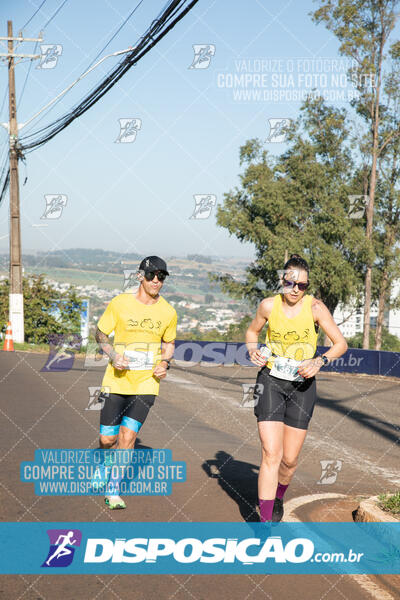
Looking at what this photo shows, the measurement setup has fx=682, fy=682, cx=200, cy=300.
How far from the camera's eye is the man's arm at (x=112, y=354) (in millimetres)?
5316

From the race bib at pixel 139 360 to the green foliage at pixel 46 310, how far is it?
2423cm

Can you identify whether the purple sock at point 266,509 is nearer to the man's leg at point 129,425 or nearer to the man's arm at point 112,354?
the man's leg at point 129,425

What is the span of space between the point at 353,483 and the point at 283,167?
40389mm

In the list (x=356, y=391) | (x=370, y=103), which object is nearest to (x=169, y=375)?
(x=356, y=391)

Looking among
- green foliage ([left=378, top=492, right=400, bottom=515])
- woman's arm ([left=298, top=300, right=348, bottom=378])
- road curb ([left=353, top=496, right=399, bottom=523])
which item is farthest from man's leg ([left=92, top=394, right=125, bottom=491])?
green foliage ([left=378, top=492, right=400, bottom=515])

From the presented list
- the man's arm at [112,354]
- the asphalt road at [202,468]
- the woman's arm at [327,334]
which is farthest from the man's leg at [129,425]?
the woman's arm at [327,334]

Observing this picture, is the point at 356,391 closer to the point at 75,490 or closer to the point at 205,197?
the point at 205,197

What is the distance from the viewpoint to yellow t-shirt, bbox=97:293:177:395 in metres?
5.45

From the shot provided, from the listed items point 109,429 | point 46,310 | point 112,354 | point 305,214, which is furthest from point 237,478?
point 305,214

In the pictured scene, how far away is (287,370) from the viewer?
16.8 ft

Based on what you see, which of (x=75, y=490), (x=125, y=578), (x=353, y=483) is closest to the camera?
(x=125, y=578)

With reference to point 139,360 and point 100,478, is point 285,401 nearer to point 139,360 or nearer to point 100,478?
point 139,360

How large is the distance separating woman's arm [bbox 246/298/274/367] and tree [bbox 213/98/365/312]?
36.4 meters

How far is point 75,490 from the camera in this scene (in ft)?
19.8
